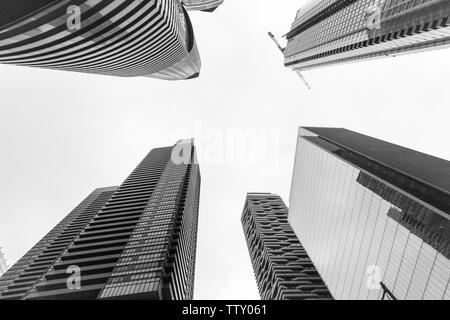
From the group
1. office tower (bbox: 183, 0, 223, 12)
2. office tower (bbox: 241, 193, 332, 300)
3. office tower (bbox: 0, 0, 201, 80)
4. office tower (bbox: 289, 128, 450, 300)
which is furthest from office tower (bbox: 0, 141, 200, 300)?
office tower (bbox: 183, 0, 223, 12)

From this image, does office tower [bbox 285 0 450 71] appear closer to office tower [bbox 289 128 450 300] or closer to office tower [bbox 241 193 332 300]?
office tower [bbox 289 128 450 300]

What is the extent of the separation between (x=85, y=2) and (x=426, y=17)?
7516cm

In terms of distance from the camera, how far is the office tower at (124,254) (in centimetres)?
6010

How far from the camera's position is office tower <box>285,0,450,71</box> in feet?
253

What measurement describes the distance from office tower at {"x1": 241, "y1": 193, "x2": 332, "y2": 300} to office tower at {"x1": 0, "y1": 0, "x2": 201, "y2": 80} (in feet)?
250

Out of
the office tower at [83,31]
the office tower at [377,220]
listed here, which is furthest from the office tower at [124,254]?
the office tower at [83,31]

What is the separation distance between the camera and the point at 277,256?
120 meters

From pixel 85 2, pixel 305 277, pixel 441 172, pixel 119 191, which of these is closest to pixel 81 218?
pixel 119 191

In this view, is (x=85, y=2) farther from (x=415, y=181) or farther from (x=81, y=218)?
(x=81, y=218)

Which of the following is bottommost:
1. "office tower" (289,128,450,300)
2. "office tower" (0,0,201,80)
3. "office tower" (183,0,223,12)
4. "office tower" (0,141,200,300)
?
"office tower" (0,141,200,300)

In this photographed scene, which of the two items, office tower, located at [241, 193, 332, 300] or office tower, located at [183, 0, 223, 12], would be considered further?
office tower, located at [183, 0, 223, 12]

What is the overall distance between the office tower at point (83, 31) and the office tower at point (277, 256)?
250ft

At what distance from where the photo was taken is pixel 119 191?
4555 inches

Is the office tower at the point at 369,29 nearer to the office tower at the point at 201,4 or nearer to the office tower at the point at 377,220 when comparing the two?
the office tower at the point at 377,220
